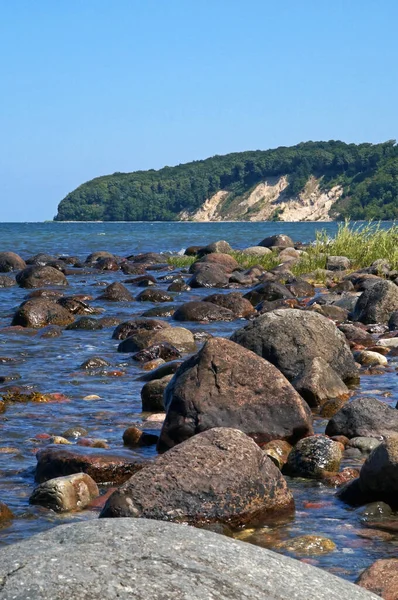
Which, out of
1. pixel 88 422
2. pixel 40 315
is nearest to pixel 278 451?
pixel 88 422

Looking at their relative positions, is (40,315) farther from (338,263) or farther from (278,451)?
(338,263)

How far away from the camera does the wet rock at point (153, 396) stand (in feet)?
32.6

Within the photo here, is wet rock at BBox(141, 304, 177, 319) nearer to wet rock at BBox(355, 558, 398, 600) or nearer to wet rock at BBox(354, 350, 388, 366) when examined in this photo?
wet rock at BBox(354, 350, 388, 366)

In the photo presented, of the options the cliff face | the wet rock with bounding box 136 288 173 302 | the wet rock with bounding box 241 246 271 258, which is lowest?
the wet rock with bounding box 136 288 173 302

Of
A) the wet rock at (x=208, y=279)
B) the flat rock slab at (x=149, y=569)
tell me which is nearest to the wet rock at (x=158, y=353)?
the flat rock slab at (x=149, y=569)

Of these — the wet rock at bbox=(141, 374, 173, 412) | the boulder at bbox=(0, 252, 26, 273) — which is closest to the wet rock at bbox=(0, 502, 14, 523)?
the wet rock at bbox=(141, 374, 173, 412)

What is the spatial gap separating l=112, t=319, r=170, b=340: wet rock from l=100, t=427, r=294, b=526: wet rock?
926cm

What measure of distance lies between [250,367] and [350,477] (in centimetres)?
162

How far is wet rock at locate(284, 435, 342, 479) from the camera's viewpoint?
24.2 ft

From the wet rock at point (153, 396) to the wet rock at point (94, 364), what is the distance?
2.68 m

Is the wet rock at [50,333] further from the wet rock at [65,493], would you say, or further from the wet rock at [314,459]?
the wet rock at [65,493]

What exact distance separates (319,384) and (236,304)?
30.1 feet

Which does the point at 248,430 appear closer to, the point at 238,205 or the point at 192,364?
the point at 192,364

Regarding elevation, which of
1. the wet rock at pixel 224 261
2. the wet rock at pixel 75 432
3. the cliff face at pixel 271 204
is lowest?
the wet rock at pixel 75 432
